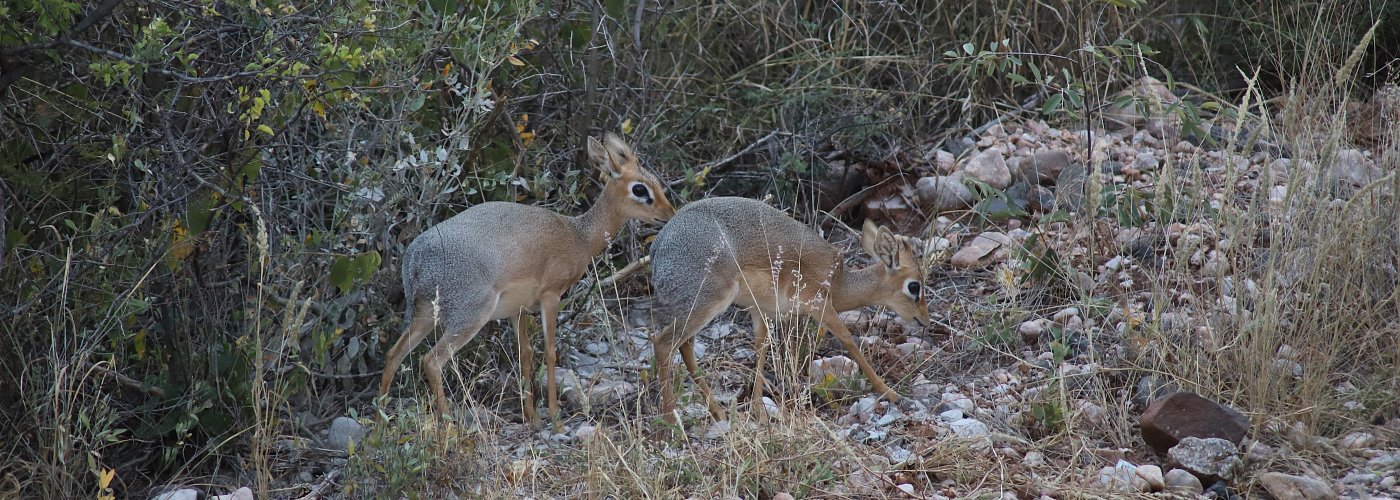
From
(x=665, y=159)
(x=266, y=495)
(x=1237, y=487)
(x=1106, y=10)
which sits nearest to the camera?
(x=1237, y=487)

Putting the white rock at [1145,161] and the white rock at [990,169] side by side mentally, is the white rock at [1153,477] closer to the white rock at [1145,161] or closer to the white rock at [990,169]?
the white rock at [990,169]

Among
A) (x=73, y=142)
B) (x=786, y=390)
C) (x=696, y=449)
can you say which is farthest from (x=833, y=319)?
(x=73, y=142)

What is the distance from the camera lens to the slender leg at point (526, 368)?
17.3 ft

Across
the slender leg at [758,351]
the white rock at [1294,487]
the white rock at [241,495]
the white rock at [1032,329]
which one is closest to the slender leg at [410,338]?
the white rock at [241,495]

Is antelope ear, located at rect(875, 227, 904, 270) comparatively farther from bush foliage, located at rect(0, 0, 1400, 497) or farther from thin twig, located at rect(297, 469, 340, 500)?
thin twig, located at rect(297, 469, 340, 500)

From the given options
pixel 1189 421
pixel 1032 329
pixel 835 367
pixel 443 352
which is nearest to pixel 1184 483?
pixel 1189 421

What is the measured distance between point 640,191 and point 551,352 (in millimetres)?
897

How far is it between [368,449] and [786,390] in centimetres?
176

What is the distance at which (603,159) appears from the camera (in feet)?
19.2

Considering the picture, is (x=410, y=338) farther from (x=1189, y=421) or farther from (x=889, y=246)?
(x=1189, y=421)

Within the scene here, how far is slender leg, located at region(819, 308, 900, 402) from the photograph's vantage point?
532 centimetres

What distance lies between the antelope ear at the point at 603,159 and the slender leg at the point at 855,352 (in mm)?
1123

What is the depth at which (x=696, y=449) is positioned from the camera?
466 cm

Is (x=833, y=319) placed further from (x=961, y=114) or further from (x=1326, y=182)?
(x=961, y=114)
